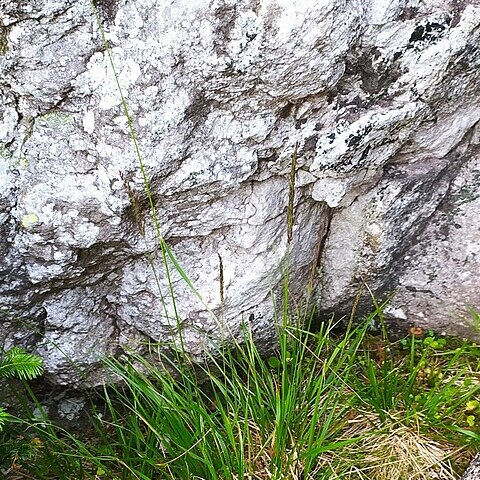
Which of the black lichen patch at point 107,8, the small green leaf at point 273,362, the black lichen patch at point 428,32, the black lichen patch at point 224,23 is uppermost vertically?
the black lichen patch at point 107,8

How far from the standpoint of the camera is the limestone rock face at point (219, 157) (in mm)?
1479

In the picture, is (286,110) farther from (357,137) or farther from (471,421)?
(471,421)

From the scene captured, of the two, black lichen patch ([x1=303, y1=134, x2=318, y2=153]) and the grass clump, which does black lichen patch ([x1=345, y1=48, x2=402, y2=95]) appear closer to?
black lichen patch ([x1=303, y1=134, x2=318, y2=153])

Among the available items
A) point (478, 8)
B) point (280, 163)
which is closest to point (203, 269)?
point (280, 163)

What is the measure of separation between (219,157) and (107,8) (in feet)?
1.36

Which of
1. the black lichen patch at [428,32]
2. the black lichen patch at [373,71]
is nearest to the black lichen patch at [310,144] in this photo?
the black lichen patch at [373,71]

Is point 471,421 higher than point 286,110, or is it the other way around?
point 286,110

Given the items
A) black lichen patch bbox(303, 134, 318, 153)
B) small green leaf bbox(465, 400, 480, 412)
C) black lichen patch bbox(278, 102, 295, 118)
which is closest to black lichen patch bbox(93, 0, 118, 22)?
black lichen patch bbox(278, 102, 295, 118)

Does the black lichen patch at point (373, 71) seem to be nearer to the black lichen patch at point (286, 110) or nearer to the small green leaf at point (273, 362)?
the black lichen patch at point (286, 110)

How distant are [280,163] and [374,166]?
0.85 ft

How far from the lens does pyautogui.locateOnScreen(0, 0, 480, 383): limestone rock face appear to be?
1.48 metres

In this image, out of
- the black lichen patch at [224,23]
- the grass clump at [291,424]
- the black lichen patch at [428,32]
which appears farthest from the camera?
the grass clump at [291,424]

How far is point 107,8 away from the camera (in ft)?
4.83

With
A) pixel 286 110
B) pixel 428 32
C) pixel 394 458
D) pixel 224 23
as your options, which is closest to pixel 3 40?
pixel 224 23
